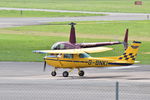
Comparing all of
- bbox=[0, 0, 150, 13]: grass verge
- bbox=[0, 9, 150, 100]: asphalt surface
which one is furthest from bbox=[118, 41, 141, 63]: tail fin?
bbox=[0, 0, 150, 13]: grass verge

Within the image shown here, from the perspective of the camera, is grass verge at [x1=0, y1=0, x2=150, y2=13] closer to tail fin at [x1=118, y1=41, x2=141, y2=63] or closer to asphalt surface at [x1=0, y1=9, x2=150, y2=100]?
asphalt surface at [x1=0, y1=9, x2=150, y2=100]

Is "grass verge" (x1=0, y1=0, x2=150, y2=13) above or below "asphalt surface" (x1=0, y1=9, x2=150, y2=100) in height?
above

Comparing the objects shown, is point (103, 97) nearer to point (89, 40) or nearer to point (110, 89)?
point (110, 89)

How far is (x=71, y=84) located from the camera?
3114 cm

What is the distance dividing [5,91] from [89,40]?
37.8 meters

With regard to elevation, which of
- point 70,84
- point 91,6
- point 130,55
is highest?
point 91,6

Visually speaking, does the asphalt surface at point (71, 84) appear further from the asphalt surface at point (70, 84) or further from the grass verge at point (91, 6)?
the grass verge at point (91, 6)

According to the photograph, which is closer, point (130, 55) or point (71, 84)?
point (71, 84)

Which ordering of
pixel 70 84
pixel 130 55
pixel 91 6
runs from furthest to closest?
pixel 91 6
pixel 130 55
pixel 70 84

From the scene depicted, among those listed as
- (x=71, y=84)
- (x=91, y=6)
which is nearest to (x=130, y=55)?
(x=71, y=84)

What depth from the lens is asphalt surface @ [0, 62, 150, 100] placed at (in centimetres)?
2541

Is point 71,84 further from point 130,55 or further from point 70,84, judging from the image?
point 130,55

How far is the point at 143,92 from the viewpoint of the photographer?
26.5 meters

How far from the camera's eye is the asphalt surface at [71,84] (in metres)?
25.4
